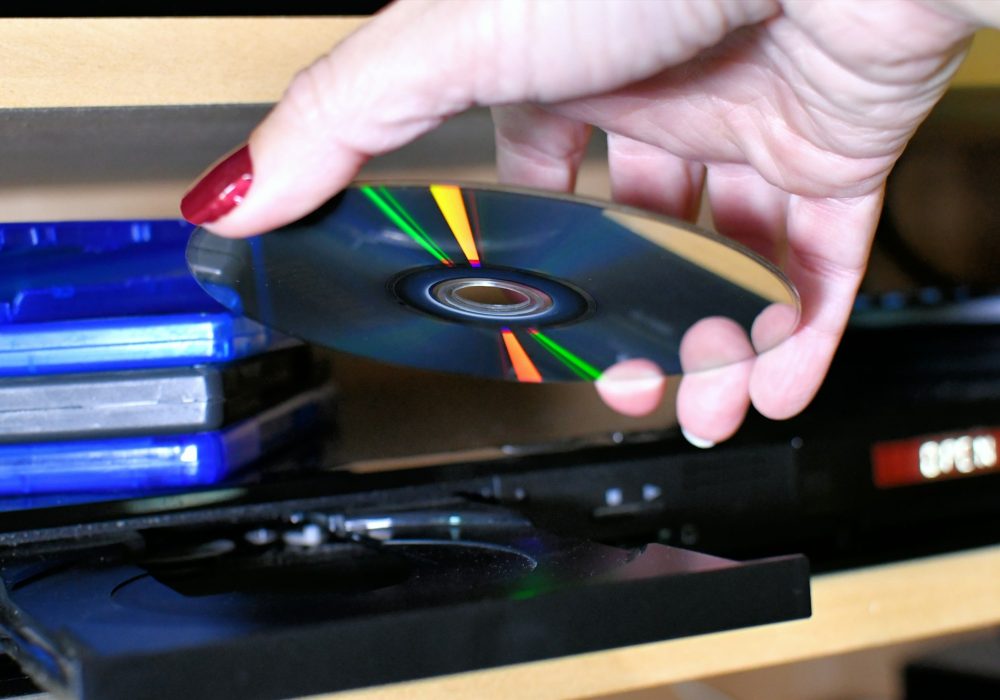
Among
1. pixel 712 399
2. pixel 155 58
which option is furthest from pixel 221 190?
pixel 712 399

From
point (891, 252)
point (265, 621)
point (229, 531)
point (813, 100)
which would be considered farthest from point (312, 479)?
point (891, 252)

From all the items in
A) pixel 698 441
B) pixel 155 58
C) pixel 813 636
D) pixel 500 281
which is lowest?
pixel 813 636

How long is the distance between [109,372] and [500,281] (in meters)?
0.26

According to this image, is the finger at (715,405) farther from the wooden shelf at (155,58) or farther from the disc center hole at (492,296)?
the wooden shelf at (155,58)

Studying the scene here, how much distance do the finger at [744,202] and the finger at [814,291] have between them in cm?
4

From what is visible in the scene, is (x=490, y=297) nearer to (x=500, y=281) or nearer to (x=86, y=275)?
(x=500, y=281)

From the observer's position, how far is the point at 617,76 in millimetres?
425

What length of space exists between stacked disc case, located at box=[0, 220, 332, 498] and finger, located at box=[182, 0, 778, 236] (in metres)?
0.21

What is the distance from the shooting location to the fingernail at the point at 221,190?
40 centimetres

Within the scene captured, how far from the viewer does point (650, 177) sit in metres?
0.72

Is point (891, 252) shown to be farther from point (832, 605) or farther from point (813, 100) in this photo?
point (813, 100)

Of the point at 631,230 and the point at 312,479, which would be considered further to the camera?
the point at 312,479

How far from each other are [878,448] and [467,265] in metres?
0.40

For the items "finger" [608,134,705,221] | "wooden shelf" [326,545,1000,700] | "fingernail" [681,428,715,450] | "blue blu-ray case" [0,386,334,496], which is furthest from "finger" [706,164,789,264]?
"blue blu-ray case" [0,386,334,496]
